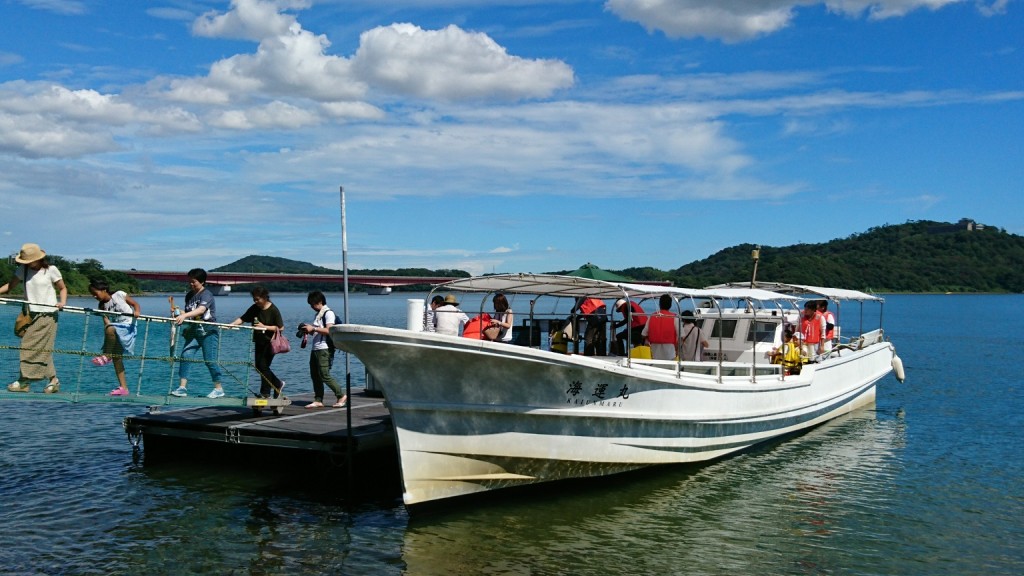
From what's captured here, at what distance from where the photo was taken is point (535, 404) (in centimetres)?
1141

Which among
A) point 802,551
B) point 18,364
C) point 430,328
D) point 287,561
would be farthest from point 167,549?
point 802,551

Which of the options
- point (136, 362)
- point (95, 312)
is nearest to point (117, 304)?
point (136, 362)

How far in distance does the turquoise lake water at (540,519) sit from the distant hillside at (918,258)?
92.5m

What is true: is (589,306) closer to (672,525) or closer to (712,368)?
(712,368)

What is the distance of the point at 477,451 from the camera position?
11352 millimetres

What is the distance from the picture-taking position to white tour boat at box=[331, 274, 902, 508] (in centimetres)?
1075

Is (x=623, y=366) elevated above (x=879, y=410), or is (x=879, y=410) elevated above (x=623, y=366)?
(x=623, y=366)

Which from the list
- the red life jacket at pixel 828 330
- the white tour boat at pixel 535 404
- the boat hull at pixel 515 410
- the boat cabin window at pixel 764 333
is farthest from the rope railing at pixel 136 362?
the red life jacket at pixel 828 330

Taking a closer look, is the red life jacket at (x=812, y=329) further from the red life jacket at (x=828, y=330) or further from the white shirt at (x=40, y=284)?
the white shirt at (x=40, y=284)

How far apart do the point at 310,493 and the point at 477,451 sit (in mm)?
3072

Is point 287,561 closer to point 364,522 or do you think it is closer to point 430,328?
point 364,522

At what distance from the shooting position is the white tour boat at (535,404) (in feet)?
35.3

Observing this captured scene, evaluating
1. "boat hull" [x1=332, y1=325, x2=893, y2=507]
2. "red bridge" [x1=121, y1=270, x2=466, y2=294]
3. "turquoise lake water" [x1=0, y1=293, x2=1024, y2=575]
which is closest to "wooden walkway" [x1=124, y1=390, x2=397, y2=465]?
"turquoise lake water" [x1=0, y1=293, x2=1024, y2=575]

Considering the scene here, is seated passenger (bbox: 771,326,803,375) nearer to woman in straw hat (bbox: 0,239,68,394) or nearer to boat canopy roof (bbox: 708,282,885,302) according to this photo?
boat canopy roof (bbox: 708,282,885,302)
